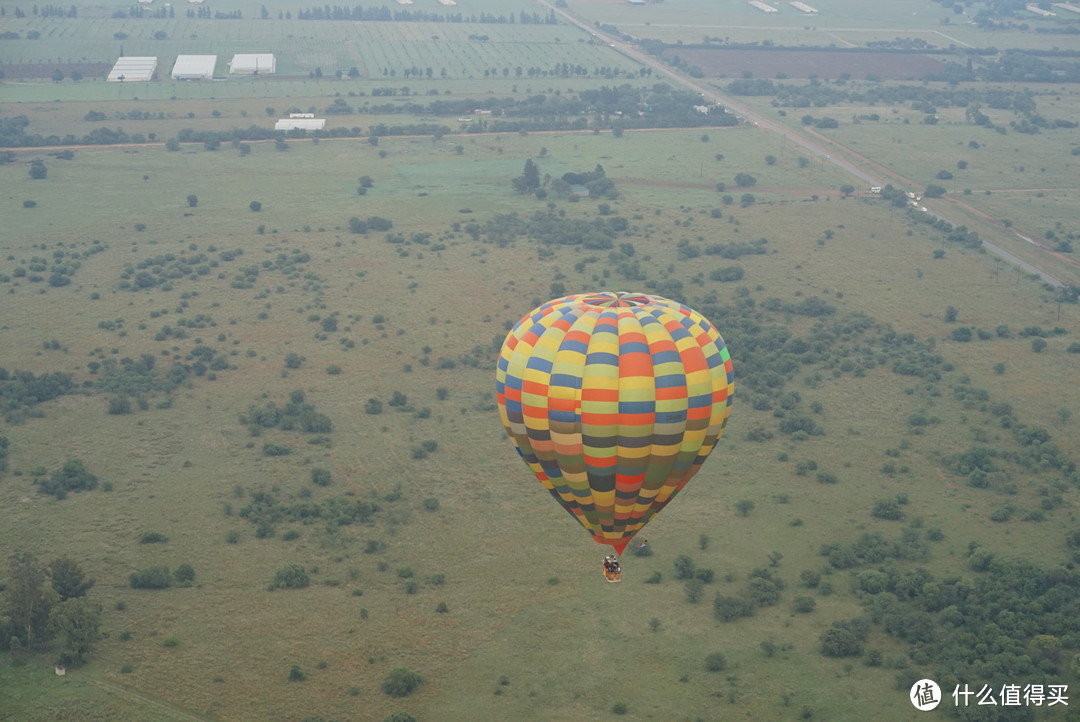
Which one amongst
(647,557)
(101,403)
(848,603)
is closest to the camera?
(848,603)

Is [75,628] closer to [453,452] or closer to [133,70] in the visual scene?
[453,452]

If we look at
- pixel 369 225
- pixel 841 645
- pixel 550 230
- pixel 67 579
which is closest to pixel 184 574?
pixel 67 579

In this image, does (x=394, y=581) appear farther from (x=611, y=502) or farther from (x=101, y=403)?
(x=101, y=403)

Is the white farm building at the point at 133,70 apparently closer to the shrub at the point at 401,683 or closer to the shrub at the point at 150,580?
the shrub at the point at 150,580

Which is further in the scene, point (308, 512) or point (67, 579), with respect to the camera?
point (308, 512)

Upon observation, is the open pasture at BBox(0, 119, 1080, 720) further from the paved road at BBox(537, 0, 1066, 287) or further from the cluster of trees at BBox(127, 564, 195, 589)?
the paved road at BBox(537, 0, 1066, 287)

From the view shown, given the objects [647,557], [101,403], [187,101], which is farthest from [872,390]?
[187,101]
